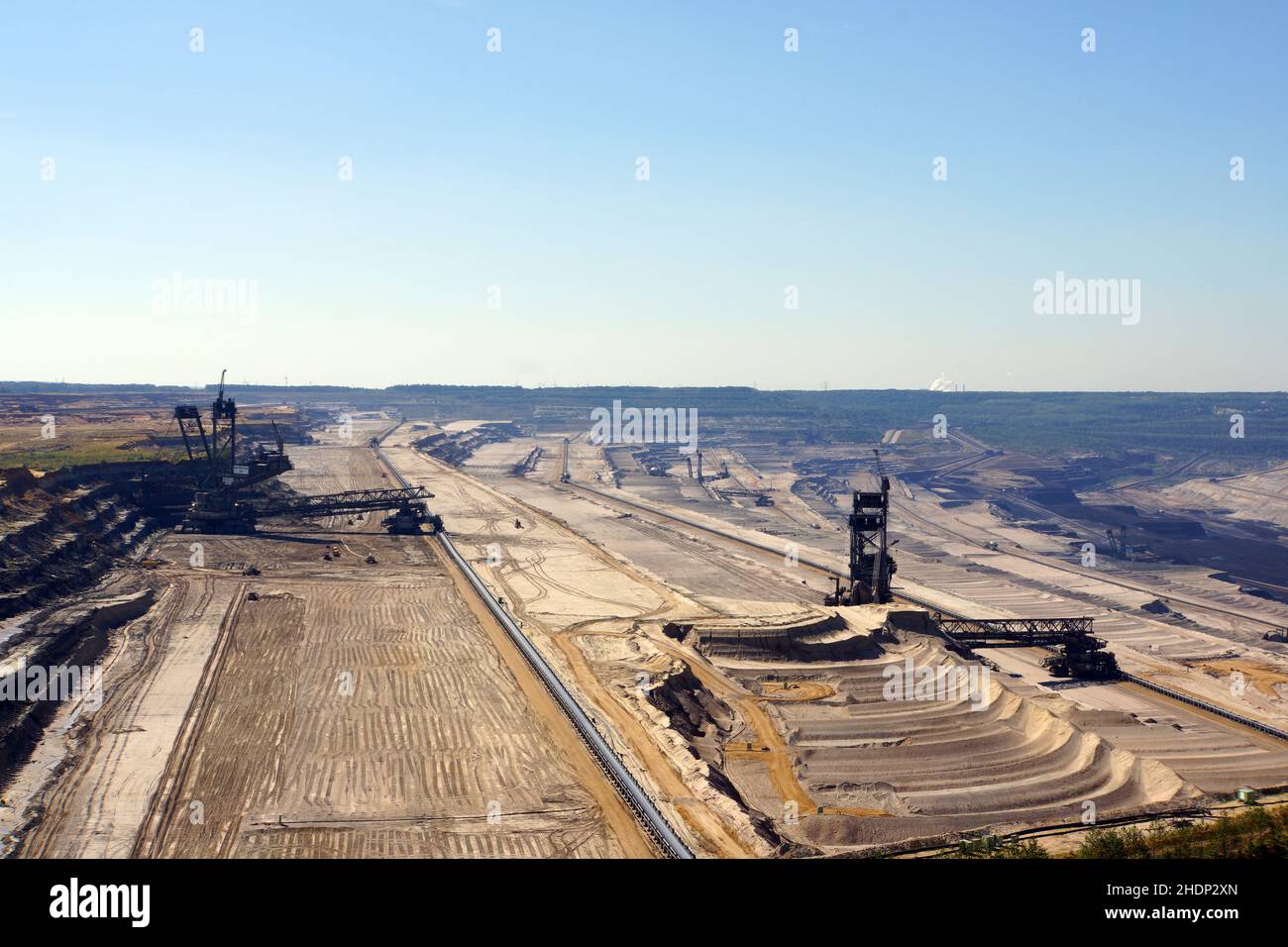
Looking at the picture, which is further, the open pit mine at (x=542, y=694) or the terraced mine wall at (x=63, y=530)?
the terraced mine wall at (x=63, y=530)

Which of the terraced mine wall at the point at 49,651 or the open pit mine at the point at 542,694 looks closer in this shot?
the open pit mine at the point at 542,694

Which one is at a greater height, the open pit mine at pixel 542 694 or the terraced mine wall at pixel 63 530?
the terraced mine wall at pixel 63 530

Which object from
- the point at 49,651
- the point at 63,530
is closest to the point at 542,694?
the point at 49,651

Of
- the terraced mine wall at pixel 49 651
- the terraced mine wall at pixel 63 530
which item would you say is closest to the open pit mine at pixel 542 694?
the terraced mine wall at pixel 49 651

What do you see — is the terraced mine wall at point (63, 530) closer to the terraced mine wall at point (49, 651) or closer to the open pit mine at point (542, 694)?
the open pit mine at point (542, 694)

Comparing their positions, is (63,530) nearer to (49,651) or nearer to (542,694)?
(49,651)

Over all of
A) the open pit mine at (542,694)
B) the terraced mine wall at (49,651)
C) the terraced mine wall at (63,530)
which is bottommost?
the open pit mine at (542,694)

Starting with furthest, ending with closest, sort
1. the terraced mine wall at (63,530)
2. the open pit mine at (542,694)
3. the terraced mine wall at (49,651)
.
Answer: the terraced mine wall at (63,530) → the terraced mine wall at (49,651) → the open pit mine at (542,694)

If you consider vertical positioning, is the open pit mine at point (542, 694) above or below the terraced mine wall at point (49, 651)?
below

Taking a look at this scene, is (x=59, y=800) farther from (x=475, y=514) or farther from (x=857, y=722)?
(x=475, y=514)

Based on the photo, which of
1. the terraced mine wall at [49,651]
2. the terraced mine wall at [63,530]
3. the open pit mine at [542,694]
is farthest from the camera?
the terraced mine wall at [63,530]
